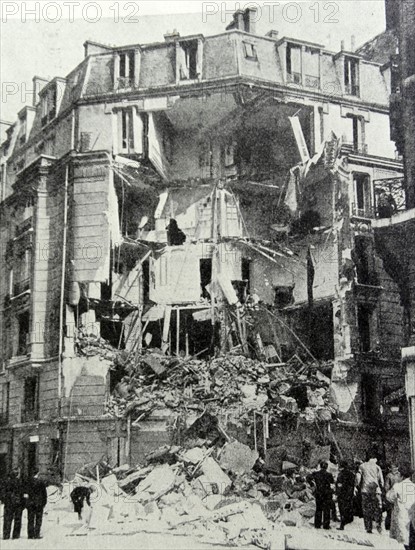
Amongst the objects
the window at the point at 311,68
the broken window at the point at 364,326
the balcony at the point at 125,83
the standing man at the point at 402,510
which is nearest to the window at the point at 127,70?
the balcony at the point at 125,83

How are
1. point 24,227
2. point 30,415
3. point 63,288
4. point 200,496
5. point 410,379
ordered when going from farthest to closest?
1. point 24,227
2. point 30,415
3. point 63,288
4. point 200,496
5. point 410,379

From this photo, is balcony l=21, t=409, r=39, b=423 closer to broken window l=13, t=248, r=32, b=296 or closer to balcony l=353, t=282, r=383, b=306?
broken window l=13, t=248, r=32, b=296

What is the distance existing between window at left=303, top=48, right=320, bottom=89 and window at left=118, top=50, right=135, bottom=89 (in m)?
5.62

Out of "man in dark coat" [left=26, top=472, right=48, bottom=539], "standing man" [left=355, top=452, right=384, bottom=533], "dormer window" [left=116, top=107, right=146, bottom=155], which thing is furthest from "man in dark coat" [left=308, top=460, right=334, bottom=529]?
"dormer window" [left=116, top=107, right=146, bottom=155]

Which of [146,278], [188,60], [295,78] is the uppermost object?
[188,60]

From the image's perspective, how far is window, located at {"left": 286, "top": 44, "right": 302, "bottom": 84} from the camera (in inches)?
878

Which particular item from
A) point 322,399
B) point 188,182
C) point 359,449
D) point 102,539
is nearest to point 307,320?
point 322,399

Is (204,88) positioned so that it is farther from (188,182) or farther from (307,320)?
(307,320)

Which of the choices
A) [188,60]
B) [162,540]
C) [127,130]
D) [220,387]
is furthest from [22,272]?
[162,540]

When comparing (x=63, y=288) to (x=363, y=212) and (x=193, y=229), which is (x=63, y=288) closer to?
(x=193, y=229)

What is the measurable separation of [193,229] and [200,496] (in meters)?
11.3

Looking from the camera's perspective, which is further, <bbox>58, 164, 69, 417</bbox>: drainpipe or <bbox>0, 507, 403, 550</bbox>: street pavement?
<bbox>58, 164, 69, 417</bbox>: drainpipe

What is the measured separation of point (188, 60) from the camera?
76.1 ft

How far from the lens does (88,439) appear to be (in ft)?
64.8
